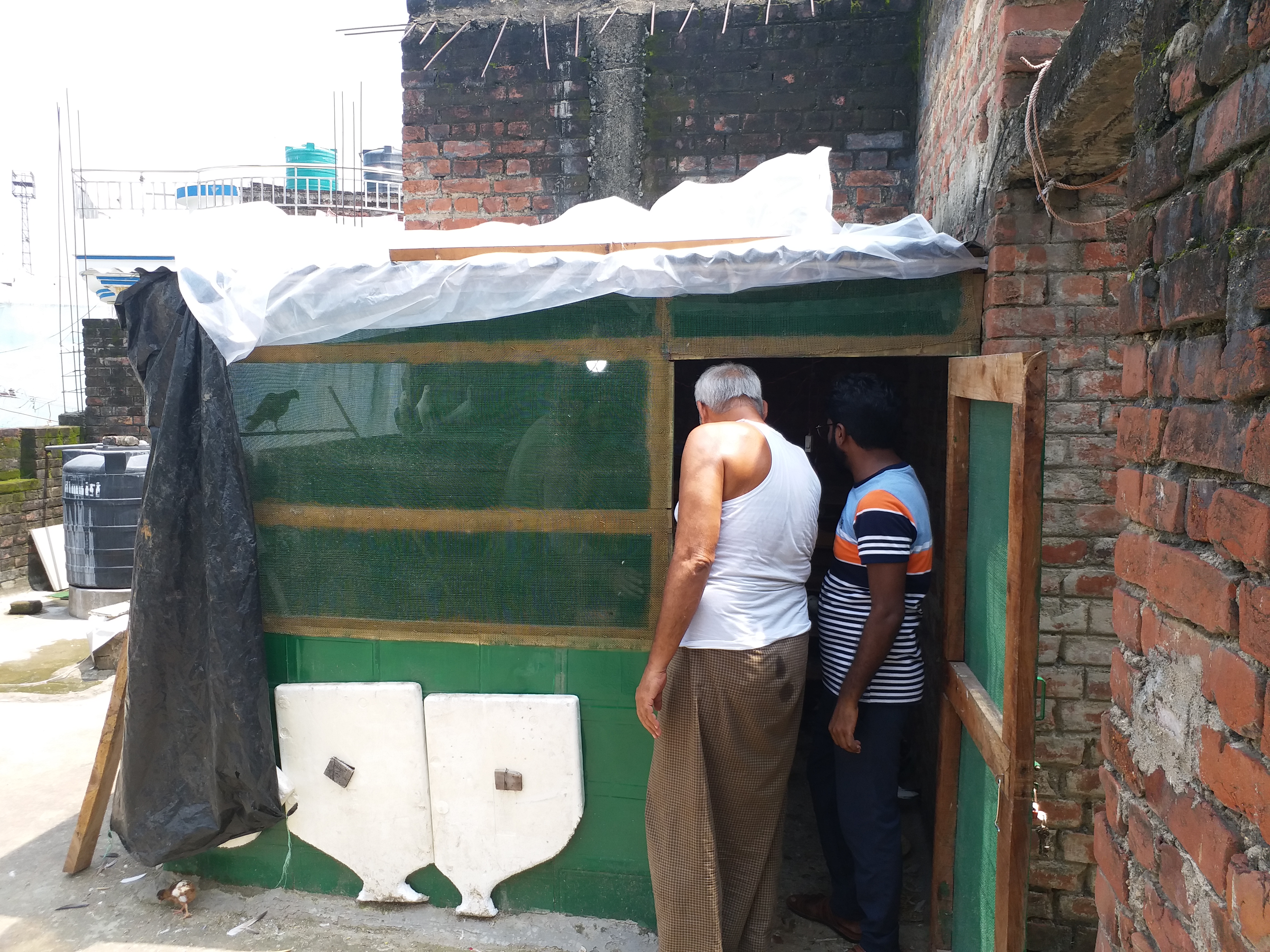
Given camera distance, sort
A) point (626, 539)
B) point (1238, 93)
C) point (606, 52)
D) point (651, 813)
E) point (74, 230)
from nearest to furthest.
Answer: point (1238, 93)
point (651, 813)
point (626, 539)
point (606, 52)
point (74, 230)

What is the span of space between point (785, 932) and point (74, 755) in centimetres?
369

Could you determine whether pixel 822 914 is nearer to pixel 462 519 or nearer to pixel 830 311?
pixel 462 519

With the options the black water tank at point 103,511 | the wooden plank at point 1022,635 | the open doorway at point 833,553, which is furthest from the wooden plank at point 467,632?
the black water tank at point 103,511

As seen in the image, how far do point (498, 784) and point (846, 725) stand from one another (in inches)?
47.4

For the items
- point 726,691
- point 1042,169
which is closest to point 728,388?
point 726,691

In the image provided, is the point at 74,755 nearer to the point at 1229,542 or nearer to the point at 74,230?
the point at 1229,542

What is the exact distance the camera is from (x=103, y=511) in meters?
6.77

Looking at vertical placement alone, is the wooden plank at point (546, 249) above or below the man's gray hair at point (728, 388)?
above

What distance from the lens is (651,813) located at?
2.70 meters

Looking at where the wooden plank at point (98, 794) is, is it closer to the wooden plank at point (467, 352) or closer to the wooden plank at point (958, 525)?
the wooden plank at point (467, 352)

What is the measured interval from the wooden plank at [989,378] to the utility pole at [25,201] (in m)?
29.6

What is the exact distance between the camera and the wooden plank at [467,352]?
2938 millimetres

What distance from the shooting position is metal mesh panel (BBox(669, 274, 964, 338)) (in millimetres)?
2785

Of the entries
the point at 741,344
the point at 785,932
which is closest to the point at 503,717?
the point at 785,932
